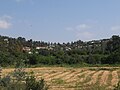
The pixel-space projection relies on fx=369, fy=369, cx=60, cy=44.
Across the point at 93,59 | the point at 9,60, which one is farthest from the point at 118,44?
the point at 9,60

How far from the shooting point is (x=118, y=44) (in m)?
123

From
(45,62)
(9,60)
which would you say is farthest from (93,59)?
(9,60)

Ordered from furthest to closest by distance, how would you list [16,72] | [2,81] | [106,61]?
[106,61]
[2,81]
[16,72]

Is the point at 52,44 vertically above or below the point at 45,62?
above

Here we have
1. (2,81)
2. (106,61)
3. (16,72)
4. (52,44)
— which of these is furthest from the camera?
(52,44)

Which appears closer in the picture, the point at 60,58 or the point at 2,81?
the point at 2,81

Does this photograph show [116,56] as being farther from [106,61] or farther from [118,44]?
[118,44]

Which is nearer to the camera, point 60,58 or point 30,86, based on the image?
point 30,86

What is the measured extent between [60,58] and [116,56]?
16344 millimetres

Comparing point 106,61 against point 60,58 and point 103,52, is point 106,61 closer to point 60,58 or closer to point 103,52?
point 60,58

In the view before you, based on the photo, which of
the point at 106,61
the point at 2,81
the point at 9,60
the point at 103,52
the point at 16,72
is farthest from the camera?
the point at 103,52

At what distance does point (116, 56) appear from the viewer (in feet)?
312

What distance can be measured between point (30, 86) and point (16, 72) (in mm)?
1348

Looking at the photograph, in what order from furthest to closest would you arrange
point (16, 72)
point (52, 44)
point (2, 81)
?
point (52, 44) < point (2, 81) < point (16, 72)
